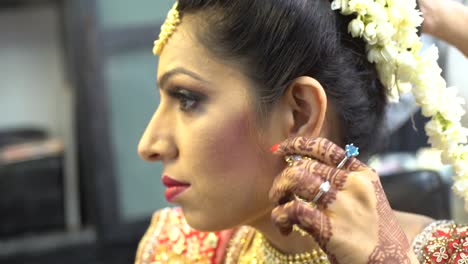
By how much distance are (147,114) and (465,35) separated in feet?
6.06

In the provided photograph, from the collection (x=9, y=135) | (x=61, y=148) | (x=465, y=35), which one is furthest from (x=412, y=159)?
(x=9, y=135)

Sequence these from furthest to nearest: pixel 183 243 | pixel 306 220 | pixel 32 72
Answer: pixel 32 72 < pixel 183 243 < pixel 306 220

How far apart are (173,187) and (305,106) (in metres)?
0.24

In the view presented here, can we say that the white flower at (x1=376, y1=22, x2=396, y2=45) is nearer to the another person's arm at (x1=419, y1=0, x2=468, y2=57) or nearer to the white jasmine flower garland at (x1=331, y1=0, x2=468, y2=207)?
the white jasmine flower garland at (x1=331, y1=0, x2=468, y2=207)

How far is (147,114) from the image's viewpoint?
261cm

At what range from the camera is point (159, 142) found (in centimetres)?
86

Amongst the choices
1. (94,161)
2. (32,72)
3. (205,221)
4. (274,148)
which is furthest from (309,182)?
(32,72)

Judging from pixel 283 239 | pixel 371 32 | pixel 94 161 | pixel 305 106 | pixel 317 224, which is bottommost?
pixel 94 161

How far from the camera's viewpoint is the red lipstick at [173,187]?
86 cm

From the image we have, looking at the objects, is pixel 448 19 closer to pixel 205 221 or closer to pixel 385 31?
pixel 385 31

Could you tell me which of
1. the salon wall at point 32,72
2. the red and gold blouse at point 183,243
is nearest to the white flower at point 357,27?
the red and gold blouse at point 183,243

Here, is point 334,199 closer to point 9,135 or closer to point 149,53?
point 149,53

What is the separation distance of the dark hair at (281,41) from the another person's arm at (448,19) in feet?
0.54

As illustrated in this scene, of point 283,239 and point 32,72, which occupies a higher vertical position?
point 32,72
